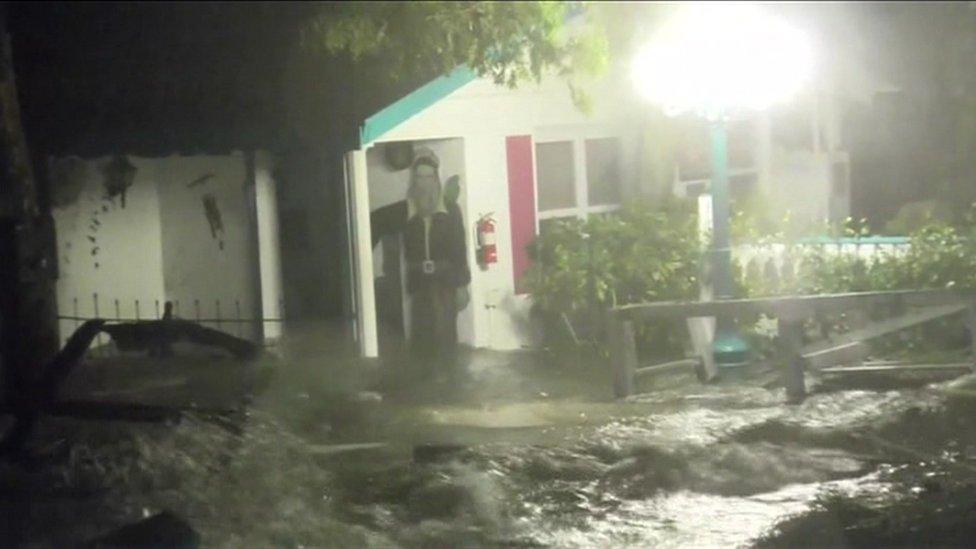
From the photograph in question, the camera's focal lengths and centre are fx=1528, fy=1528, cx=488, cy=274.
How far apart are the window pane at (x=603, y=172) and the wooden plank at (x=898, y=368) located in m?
4.20

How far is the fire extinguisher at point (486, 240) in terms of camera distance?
1241cm

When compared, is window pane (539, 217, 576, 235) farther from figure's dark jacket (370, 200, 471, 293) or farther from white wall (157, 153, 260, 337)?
white wall (157, 153, 260, 337)

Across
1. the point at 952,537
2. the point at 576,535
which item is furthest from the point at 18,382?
the point at 952,537

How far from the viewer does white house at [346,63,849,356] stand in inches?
446

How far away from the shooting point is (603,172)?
13594 mm

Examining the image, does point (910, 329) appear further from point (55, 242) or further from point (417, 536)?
point (55, 242)

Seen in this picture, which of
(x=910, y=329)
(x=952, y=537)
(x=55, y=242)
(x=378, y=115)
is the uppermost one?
(x=378, y=115)

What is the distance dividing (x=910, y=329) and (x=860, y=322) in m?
0.52

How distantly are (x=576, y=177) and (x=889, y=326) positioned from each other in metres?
4.05

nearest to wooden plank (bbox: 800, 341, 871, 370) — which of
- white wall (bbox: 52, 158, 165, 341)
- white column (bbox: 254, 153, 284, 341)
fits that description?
white column (bbox: 254, 153, 284, 341)

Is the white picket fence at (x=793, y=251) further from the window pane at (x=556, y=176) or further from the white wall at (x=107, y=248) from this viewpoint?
the white wall at (x=107, y=248)

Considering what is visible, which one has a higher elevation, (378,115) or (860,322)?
(378,115)

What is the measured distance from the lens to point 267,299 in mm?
11578

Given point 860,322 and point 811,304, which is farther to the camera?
point 860,322
